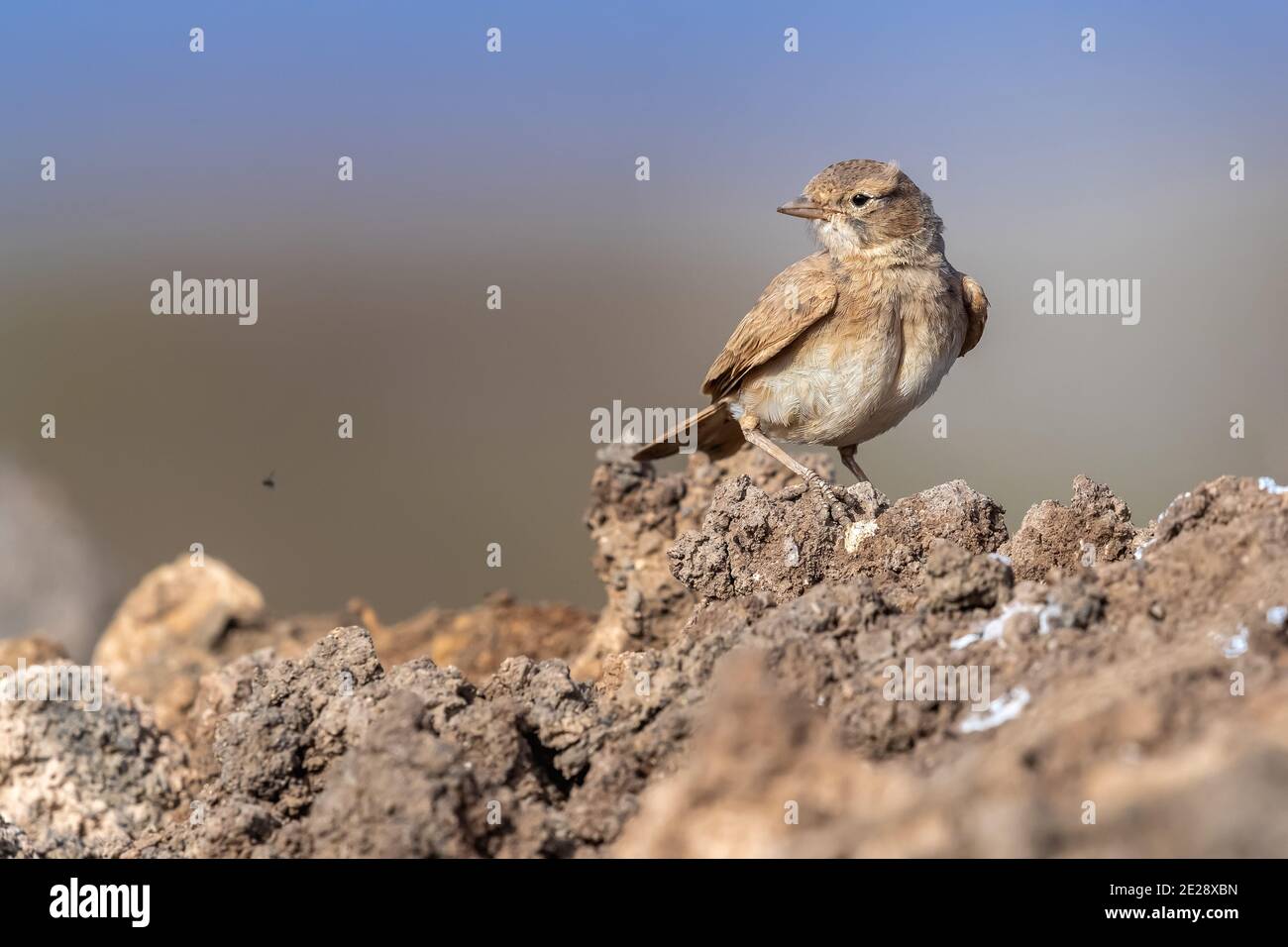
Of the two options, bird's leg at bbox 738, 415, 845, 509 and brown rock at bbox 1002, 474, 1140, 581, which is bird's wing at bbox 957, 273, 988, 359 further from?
brown rock at bbox 1002, 474, 1140, 581

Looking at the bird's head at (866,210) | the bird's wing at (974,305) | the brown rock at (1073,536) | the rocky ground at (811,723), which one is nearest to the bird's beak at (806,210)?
the bird's head at (866,210)

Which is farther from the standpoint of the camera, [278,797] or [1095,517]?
[1095,517]

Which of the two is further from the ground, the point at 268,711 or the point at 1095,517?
the point at 1095,517

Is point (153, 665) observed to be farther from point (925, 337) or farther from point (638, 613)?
point (925, 337)

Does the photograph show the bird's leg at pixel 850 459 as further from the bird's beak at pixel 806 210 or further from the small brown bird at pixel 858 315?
the bird's beak at pixel 806 210

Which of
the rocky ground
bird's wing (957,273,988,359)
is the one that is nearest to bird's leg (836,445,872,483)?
bird's wing (957,273,988,359)

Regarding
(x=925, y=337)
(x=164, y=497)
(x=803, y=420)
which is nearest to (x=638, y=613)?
(x=803, y=420)
